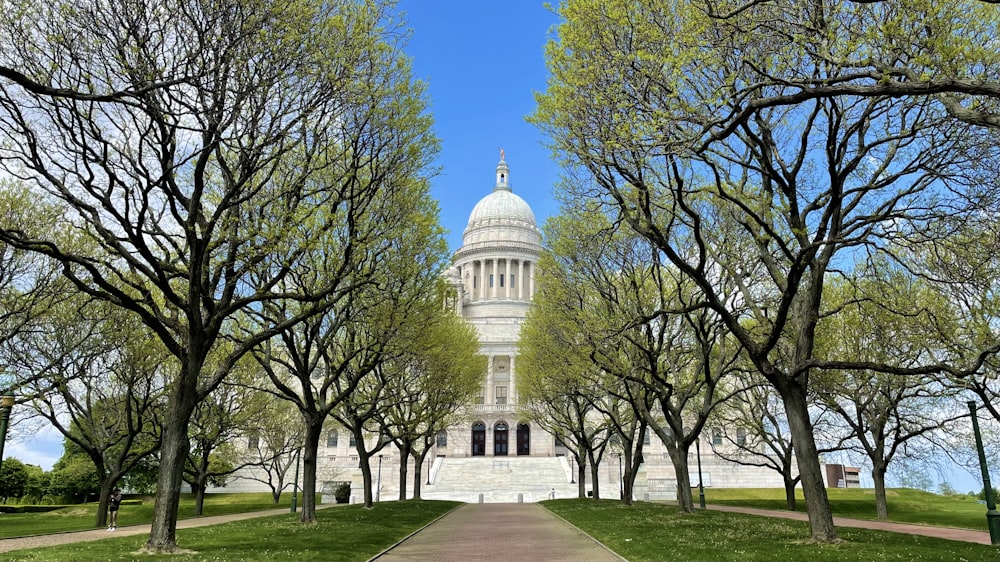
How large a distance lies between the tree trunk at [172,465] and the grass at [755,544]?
11.2 metres

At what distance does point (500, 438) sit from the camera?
95.2 meters

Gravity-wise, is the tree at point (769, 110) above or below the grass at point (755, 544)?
above

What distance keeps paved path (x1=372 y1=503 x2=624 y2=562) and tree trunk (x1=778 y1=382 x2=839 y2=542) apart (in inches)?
206

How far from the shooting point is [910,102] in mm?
16172

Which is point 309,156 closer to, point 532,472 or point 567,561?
point 567,561

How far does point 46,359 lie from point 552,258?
23414 mm

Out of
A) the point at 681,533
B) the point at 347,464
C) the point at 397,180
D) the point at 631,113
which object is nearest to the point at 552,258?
the point at 397,180

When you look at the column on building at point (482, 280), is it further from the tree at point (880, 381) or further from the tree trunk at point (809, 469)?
the tree trunk at point (809, 469)

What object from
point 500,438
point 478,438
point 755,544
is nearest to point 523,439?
point 500,438

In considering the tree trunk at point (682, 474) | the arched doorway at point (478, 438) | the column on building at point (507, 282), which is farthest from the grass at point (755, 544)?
the column on building at point (507, 282)

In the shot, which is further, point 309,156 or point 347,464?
point 347,464

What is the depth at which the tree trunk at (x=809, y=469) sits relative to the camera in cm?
1714

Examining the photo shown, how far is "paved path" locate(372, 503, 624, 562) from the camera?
1738cm

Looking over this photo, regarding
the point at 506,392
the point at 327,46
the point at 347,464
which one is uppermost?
the point at 327,46
